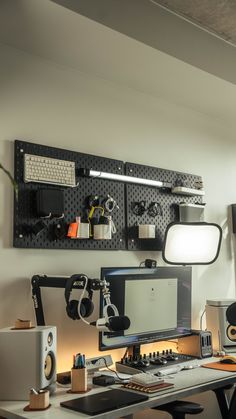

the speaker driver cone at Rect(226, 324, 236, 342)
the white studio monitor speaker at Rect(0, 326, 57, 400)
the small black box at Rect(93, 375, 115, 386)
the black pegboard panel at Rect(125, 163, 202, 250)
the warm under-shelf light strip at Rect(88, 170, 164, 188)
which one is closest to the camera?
the white studio monitor speaker at Rect(0, 326, 57, 400)

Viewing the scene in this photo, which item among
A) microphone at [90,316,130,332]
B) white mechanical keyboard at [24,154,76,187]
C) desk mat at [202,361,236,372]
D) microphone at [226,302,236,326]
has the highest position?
white mechanical keyboard at [24,154,76,187]

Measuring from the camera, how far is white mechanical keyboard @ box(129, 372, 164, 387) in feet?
7.19

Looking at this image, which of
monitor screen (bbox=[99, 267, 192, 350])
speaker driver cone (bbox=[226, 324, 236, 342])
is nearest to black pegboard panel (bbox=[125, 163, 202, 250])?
monitor screen (bbox=[99, 267, 192, 350])

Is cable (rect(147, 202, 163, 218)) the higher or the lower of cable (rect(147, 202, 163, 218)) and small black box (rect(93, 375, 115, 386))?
the higher

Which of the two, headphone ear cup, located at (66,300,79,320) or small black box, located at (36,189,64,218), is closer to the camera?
headphone ear cup, located at (66,300,79,320)

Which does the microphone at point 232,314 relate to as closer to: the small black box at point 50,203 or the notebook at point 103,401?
the notebook at point 103,401

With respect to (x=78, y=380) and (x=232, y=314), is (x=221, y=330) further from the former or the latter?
(x=78, y=380)

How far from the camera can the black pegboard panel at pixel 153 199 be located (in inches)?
118

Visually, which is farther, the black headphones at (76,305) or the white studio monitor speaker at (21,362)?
the black headphones at (76,305)

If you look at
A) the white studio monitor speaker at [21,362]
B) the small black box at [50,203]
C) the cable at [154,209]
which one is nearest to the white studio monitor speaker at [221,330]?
the cable at [154,209]

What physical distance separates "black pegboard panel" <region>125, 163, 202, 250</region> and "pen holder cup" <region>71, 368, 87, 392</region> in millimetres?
965

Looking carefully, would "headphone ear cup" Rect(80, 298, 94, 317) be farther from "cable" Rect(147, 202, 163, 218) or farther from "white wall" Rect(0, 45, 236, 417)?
"cable" Rect(147, 202, 163, 218)

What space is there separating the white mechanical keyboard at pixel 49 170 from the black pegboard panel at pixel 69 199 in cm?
3

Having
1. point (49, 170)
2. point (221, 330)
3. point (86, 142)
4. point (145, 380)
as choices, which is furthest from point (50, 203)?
point (221, 330)
